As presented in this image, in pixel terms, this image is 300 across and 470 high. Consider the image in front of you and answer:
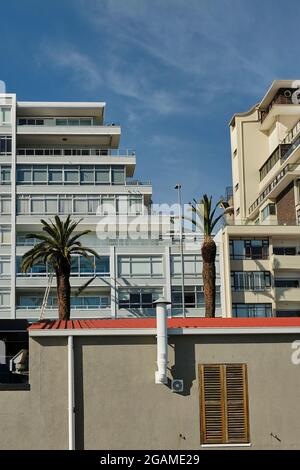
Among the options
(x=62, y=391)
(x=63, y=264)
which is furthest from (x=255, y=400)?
(x=63, y=264)

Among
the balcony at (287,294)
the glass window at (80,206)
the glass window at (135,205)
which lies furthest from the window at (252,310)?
the glass window at (80,206)

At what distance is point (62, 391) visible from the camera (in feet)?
76.0

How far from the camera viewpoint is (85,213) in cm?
7944

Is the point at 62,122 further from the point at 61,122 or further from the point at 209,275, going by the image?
the point at 209,275

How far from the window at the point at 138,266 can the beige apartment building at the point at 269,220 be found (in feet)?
21.7

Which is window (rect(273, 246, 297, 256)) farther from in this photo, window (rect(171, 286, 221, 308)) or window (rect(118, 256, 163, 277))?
window (rect(118, 256, 163, 277))

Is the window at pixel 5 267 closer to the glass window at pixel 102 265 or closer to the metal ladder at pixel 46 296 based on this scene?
the metal ladder at pixel 46 296

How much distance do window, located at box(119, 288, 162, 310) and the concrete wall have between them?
47160 mm

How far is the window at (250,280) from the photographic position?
70.0 metres

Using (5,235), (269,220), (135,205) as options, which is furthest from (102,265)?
(269,220)

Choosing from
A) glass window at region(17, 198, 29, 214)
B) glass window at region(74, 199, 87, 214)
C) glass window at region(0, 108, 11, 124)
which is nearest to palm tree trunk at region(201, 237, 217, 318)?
glass window at region(74, 199, 87, 214)

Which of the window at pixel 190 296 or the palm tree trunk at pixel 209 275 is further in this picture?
the window at pixel 190 296

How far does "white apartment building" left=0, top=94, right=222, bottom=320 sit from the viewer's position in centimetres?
7175

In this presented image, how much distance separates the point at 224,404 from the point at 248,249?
1889 inches
